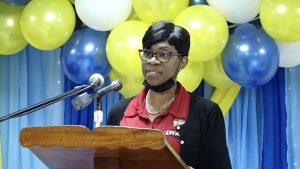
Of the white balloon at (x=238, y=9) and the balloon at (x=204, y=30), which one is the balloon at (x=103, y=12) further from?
the white balloon at (x=238, y=9)

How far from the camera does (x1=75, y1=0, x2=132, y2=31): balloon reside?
2885mm

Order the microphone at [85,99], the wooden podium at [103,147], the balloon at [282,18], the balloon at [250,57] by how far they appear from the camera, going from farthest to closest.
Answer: the balloon at [250,57], the balloon at [282,18], the microphone at [85,99], the wooden podium at [103,147]

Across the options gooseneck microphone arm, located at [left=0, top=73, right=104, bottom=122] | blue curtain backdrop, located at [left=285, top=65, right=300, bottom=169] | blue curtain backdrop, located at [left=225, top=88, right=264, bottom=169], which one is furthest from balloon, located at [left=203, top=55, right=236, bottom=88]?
gooseneck microphone arm, located at [left=0, top=73, right=104, bottom=122]

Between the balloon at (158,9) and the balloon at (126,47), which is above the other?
the balloon at (158,9)

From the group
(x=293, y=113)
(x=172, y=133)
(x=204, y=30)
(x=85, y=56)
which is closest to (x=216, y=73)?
(x=204, y=30)

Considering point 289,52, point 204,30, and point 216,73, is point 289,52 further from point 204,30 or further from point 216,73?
point 204,30

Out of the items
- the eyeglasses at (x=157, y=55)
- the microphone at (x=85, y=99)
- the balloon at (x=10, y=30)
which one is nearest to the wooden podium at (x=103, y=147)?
the microphone at (x=85, y=99)

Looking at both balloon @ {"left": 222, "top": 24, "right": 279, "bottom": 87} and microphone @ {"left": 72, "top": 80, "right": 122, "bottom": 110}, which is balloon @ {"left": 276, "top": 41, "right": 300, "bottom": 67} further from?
microphone @ {"left": 72, "top": 80, "right": 122, "bottom": 110}

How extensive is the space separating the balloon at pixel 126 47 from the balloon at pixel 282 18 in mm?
665

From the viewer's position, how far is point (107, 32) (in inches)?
123

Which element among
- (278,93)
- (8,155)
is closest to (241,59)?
(278,93)

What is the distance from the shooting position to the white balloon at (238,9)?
9.17ft

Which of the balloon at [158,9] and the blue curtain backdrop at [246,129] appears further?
the blue curtain backdrop at [246,129]

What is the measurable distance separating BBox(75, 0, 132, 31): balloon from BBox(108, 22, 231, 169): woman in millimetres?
1054
